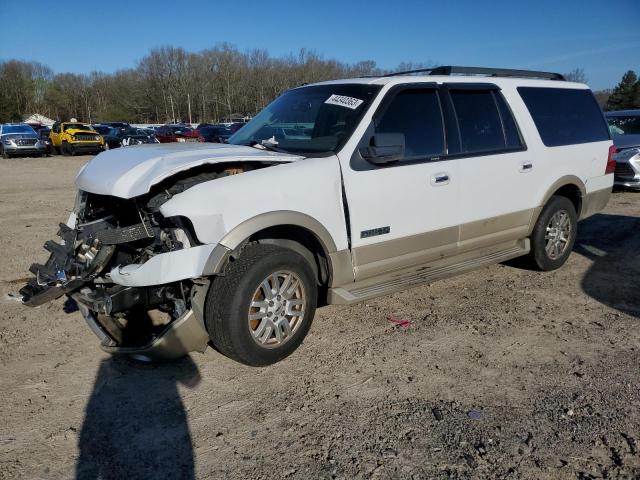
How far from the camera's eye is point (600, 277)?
562cm

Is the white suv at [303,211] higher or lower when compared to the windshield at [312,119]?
lower

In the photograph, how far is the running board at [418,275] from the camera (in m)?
3.94

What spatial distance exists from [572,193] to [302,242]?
12.0 ft

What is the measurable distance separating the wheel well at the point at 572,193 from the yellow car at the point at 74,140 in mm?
27530

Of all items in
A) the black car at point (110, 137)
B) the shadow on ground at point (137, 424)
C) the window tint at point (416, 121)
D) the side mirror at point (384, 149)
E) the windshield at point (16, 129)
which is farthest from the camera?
the black car at point (110, 137)

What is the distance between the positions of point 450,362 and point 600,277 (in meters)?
2.89

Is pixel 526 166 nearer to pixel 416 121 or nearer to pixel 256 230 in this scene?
pixel 416 121

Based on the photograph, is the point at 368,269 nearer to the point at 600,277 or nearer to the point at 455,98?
the point at 455,98

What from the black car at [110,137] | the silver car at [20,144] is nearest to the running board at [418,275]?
the silver car at [20,144]

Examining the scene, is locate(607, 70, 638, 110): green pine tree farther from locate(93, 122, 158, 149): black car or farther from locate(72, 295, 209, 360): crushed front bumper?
locate(72, 295, 209, 360): crushed front bumper

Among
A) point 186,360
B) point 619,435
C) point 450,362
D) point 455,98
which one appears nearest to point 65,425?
point 186,360

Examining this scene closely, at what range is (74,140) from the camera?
91.2 ft

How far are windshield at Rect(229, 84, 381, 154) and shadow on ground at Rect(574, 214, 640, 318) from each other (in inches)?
120

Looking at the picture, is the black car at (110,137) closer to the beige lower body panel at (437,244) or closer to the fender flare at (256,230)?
the beige lower body panel at (437,244)
